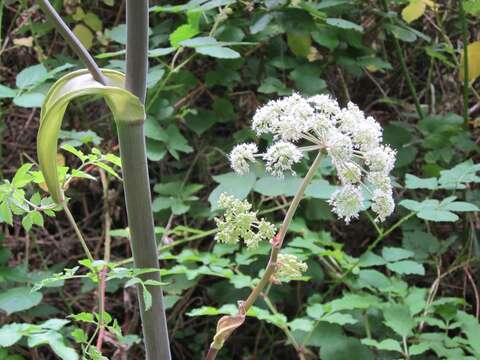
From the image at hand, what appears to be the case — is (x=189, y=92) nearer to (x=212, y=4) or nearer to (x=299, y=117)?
(x=212, y=4)

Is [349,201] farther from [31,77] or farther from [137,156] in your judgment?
[31,77]

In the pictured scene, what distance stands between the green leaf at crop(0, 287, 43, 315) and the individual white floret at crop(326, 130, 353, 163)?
2.30 feet

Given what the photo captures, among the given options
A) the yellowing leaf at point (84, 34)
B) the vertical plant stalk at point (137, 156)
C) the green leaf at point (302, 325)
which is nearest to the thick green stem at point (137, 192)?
the vertical plant stalk at point (137, 156)

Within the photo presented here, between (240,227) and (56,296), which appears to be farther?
(56,296)

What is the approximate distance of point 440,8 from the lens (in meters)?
1.63

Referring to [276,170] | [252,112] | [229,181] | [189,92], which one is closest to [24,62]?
[189,92]

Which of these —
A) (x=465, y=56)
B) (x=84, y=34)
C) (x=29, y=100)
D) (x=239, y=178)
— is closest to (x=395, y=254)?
(x=239, y=178)

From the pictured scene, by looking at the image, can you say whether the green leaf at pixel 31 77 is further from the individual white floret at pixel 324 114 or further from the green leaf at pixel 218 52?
the individual white floret at pixel 324 114

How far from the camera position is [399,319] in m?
1.01

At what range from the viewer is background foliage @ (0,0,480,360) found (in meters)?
1.11

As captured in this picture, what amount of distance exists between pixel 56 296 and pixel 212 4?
0.69m

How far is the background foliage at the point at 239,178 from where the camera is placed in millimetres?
1106

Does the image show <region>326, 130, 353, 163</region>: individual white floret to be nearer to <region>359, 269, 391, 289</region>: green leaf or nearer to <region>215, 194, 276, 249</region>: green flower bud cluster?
<region>215, 194, 276, 249</region>: green flower bud cluster

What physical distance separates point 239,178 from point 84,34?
0.53 m
